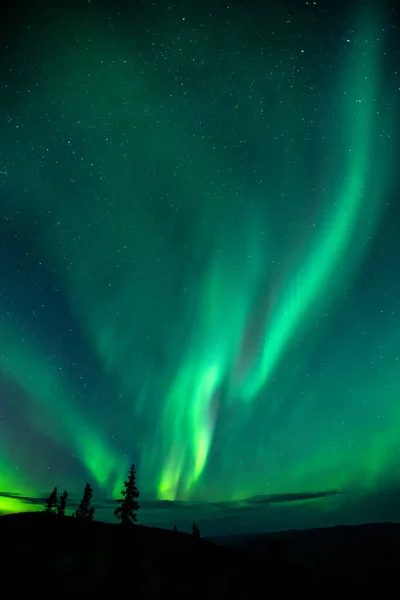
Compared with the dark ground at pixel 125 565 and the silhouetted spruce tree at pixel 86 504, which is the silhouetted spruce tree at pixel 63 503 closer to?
the silhouetted spruce tree at pixel 86 504

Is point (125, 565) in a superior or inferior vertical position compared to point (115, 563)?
inferior

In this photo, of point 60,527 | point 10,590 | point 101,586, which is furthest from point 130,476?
point 10,590

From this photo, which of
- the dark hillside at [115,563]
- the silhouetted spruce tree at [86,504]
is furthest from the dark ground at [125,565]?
the silhouetted spruce tree at [86,504]

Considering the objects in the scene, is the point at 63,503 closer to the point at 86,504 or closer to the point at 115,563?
the point at 86,504

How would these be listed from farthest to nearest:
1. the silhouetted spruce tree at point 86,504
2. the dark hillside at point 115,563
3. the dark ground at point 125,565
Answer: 1. the silhouetted spruce tree at point 86,504
2. the dark hillside at point 115,563
3. the dark ground at point 125,565

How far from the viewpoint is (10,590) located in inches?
1071

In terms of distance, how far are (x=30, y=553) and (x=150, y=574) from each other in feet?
36.2

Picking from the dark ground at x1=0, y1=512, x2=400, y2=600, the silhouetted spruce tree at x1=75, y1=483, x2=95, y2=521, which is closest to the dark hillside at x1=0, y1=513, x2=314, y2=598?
the dark ground at x1=0, y1=512, x2=400, y2=600

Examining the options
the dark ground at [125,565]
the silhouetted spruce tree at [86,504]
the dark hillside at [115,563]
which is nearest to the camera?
the dark ground at [125,565]

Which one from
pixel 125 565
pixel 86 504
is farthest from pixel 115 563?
pixel 86 504

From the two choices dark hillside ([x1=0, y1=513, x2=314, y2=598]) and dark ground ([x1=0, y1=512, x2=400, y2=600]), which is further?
dark hillside ([x1=0, y1=513, x2=314, y2=598])

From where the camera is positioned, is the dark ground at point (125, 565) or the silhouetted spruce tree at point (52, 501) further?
the silhouetted spruce tree at point (52, 501)

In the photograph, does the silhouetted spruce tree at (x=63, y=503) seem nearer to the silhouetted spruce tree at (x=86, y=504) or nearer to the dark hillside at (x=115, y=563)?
the silhouetted spruce tree at (x=86, y=504)

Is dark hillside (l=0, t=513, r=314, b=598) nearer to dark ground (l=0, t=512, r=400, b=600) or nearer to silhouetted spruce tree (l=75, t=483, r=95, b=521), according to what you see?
dark ground (l=0, t=512, r=400, b=600)
